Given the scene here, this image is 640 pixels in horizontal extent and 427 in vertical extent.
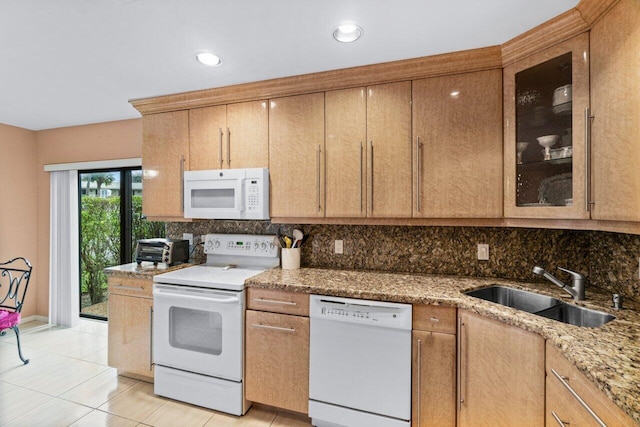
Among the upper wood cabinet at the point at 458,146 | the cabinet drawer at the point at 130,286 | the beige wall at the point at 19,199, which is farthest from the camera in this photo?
the beige wall at the point at 19,199

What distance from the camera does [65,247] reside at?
3.67 metres

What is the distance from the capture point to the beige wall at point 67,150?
3350 mm

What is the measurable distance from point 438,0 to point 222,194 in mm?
1879

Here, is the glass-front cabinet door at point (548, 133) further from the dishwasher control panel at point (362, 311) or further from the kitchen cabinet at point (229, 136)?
the kitchen cabinet at point (229, 136)

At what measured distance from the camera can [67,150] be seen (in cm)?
363

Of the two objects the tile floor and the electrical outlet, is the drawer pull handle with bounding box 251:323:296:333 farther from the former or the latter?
the electrical outlet

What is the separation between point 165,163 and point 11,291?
2661mm

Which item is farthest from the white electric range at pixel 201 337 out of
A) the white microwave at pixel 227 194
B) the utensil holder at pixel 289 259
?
the white microwave at pixel 227 194

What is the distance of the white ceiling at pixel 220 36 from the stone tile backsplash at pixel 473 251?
1.22 m

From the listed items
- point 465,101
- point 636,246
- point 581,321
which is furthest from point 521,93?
point 581,321

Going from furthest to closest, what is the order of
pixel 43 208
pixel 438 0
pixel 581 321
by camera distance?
pixel 43 208
pixel 581 321
pixel 438 0

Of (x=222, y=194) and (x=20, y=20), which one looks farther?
(x=222, y=194)

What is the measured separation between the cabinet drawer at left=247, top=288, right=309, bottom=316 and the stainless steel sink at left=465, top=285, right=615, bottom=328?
1.00 meters

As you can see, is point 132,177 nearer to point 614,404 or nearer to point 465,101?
point 465,101
